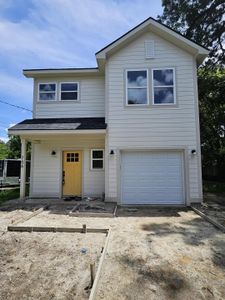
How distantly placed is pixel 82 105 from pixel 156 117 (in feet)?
12.8

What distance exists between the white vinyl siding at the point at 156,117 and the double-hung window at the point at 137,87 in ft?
0.77

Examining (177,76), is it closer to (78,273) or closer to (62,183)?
(62,183)

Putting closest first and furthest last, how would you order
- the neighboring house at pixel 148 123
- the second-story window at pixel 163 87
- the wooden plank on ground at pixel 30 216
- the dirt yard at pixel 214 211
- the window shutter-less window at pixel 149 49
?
the wooden plank on ground at pixel 30 216
the dirt yard at pixel 214 211
the neighboring house at pixel 148 123
the second-story window at pixel 163 87
the window shutter-less window at pixel 149 49

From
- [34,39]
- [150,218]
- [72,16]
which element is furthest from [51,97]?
[150,218]

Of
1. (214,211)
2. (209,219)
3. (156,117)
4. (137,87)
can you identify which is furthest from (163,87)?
(209,219)

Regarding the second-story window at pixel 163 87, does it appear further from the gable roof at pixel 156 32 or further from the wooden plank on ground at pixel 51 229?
the wooden plank on ground at pixel 51 229

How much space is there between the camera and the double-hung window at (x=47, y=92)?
1153 centimetres

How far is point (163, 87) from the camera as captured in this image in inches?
389

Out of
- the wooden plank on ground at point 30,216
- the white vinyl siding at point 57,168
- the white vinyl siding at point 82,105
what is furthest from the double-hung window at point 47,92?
the wooden plank on ground at point 30,216

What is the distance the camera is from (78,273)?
12.1 ft

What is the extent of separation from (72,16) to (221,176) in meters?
16.7

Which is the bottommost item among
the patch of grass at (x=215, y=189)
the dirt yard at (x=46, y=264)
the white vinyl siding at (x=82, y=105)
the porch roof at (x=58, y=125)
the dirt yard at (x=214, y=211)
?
the dirt yard at (x=46, y=264)

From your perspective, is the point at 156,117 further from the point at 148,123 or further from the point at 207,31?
the point at 207,31

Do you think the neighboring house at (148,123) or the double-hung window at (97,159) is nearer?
the neighboring house at (148,123)
